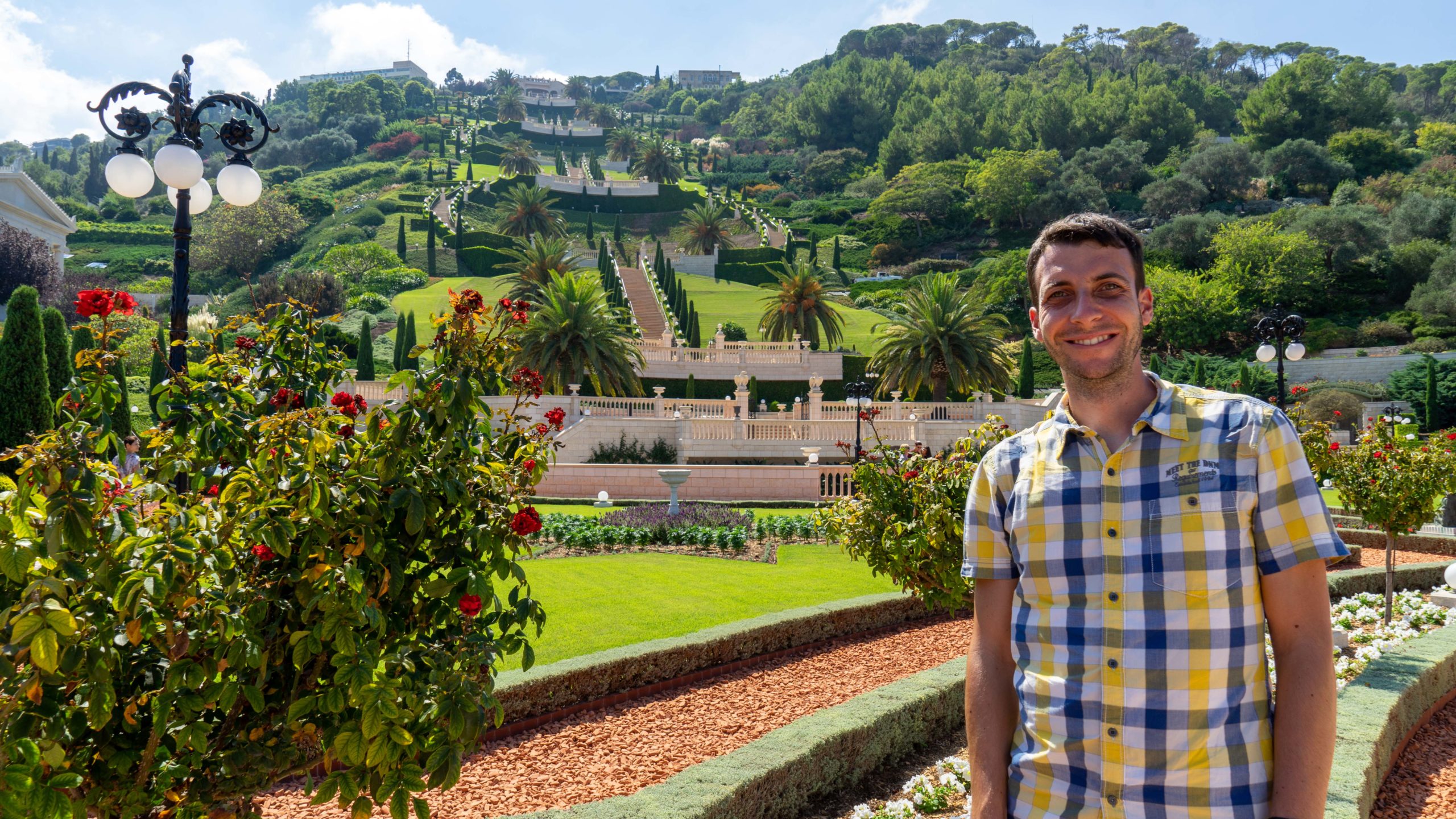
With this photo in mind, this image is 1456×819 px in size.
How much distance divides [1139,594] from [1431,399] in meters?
48.3

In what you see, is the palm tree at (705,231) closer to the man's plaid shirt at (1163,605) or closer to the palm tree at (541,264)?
the palm tree at (541,264)

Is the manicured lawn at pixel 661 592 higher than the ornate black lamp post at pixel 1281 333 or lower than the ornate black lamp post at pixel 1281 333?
lower

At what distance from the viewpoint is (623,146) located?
12025cm

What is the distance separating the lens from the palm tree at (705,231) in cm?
6869

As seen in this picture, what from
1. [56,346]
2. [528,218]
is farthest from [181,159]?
[528,218]

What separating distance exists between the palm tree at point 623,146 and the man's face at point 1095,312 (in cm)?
12326

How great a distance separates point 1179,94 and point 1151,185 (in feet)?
104

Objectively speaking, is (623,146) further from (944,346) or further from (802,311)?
(944,346)

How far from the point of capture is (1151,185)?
2778 inches

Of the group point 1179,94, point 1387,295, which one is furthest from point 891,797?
point 1179,94

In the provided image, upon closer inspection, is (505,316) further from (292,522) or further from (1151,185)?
(1151,185)

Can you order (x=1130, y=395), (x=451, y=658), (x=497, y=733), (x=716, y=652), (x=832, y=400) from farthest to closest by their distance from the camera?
(x=832, y=400)
(x=716, y=652)
(x=497, y=733)
(x=451, y=658)
(x=1130, y=395)

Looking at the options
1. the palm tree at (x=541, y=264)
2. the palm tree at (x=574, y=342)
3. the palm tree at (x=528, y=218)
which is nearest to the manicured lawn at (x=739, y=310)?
the palm tree at (x=528, y=218)

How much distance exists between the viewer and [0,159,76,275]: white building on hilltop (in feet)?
141
